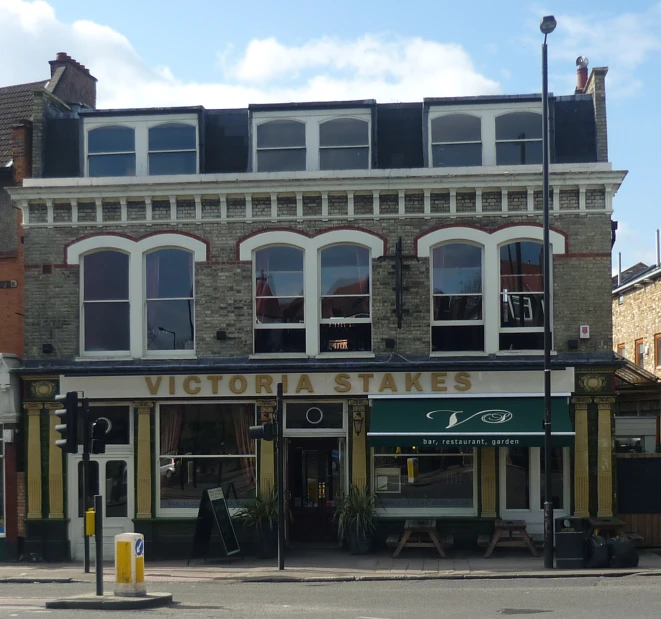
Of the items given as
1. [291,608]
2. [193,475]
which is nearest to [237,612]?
[291,608]

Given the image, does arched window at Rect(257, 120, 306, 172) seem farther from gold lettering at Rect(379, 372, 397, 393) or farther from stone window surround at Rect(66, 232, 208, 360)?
gold lettering at Rect(379, 372, 397, 393)

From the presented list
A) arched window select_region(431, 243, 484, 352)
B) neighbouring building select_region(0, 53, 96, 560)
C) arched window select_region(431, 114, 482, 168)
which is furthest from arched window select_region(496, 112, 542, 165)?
neighbouring building select_region(0, 53, 96, 560)

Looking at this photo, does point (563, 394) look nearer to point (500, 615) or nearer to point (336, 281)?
point (336, 281)

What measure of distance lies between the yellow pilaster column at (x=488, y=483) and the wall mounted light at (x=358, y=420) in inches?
98.3

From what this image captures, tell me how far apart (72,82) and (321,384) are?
1050cm

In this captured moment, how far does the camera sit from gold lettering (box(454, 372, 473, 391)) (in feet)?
61.1

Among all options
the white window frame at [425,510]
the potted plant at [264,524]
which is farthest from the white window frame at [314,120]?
the potted plant at [264,524]

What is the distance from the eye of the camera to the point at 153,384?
19.2m

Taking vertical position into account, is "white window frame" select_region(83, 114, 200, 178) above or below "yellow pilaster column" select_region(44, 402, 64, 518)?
above

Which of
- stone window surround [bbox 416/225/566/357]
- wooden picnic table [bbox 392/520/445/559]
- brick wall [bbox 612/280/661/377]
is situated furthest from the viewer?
brick wall [bbox 612/280/661/377]

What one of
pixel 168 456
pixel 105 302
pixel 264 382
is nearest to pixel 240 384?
pixel 264 382

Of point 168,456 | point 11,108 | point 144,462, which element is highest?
point 11,108

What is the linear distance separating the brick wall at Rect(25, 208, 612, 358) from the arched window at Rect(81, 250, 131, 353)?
24 centimetres

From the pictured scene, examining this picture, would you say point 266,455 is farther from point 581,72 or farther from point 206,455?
point 581,72
